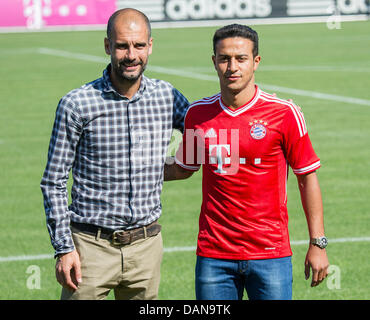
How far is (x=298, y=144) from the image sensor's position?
204 inches

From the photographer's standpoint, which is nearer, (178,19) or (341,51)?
(341,51)

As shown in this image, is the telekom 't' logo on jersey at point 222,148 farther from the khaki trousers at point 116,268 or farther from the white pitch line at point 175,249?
the white pitch line at point 175,249

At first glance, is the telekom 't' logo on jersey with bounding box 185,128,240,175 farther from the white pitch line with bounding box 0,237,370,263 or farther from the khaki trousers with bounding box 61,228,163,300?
the white pitch line with bounding box 0,237,370,263

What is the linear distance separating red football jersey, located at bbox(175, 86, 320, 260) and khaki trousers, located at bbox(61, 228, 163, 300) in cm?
45

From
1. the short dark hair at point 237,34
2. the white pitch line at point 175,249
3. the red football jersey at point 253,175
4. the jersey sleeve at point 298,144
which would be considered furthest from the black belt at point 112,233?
the white pitch line at point 175,249

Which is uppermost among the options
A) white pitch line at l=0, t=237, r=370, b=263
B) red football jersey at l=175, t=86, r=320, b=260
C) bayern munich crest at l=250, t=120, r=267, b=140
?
bayern munich crest at l=250, t=120, r=267, b=140

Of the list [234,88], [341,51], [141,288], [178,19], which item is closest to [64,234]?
[141,288]

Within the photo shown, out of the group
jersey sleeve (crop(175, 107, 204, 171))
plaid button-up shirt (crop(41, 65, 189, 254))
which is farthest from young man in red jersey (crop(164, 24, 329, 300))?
plaid button-up shirt (crop(41, 65, 189, 254))

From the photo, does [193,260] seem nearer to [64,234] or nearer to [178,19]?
[64,234]

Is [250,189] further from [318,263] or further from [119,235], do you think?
[119,235]

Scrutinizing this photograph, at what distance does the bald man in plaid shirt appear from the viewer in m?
5.25

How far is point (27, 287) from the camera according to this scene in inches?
330

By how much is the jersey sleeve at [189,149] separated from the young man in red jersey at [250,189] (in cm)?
18

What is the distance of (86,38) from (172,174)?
31.4 m
